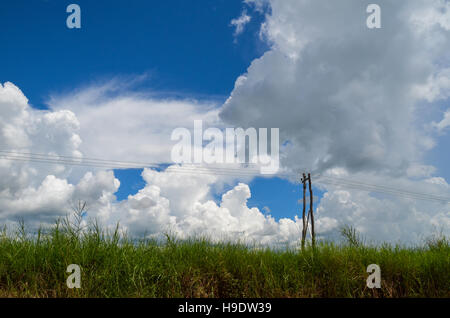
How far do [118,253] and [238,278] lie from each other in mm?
2700

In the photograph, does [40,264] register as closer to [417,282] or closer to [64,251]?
[64,251]

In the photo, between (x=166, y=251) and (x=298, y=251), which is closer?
(x=166, y=251)

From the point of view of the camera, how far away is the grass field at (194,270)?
706 centimetres

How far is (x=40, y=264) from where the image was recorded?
736 centimetres

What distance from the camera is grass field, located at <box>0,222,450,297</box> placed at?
706 centimetres

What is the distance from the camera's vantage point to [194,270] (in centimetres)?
741
